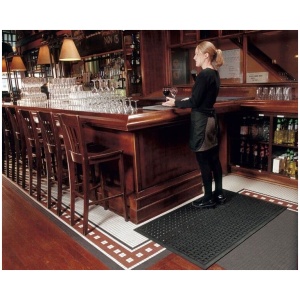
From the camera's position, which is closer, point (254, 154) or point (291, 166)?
point (291, 166)

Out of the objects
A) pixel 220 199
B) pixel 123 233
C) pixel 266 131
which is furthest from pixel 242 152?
pixel 123 233

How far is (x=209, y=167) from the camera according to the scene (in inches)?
122

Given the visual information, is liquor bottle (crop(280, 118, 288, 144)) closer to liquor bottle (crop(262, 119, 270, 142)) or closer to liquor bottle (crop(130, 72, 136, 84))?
liquor bottle (crop(262, 119, 270, 142))

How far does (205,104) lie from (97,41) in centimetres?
434

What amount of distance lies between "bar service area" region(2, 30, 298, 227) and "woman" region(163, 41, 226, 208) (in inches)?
9.2

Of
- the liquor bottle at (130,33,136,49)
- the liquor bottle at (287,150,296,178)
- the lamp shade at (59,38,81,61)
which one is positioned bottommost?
the liquor bottle at (287,150,296,178)

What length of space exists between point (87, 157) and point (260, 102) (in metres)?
2.23

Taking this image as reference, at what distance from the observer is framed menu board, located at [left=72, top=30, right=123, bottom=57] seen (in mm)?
5949

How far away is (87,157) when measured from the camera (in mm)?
2713

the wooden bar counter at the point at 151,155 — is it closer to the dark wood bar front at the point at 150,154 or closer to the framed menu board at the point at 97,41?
the dark wood bar front at the point at 150,154

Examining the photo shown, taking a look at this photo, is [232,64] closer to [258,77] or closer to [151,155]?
[258,77]

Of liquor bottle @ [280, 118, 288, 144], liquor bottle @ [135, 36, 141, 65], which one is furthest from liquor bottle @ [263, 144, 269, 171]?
liquor bottle @ [135, 36, 141, 65]

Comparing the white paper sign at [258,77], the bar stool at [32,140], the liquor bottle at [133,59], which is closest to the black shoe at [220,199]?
the bar stool at [32,140]

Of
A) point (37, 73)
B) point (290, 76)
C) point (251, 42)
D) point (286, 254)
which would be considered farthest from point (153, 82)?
point (37, 73)
